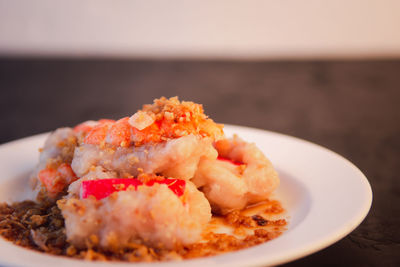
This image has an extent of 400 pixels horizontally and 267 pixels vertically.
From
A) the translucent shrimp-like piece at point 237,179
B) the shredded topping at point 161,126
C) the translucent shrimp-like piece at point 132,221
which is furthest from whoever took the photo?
the translucent shrimp-like piece at point 237,179

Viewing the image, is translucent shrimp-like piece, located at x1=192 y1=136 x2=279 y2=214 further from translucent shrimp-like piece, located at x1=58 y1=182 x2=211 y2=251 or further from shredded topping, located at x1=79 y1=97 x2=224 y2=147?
translucent shrimp-like piece, located at x1=58 y1=182 x2=211 y2=251

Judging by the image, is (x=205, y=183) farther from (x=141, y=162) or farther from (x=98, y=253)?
(x=98, y=253)

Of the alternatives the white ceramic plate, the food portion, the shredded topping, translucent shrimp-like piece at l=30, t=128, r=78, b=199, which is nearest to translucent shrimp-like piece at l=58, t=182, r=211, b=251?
the food portion

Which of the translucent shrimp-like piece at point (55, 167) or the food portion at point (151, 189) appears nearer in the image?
the food portion at point (151, 189)

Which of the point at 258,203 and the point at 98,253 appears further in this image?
the point at 258,203

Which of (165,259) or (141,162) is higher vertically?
(141,162)

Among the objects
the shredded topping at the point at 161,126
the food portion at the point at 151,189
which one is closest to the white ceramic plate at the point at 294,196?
the food portion at the point at 151,189

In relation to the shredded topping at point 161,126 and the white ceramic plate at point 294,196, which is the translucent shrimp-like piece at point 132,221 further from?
the shredded topping at point 161,126

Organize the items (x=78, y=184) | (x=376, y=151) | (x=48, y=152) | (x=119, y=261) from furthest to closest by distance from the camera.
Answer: (x=376, y=151) → (x=48, y=152) → (x=78, y=184) → (x=119, y=261)

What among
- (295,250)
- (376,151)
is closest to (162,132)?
(295,250)
